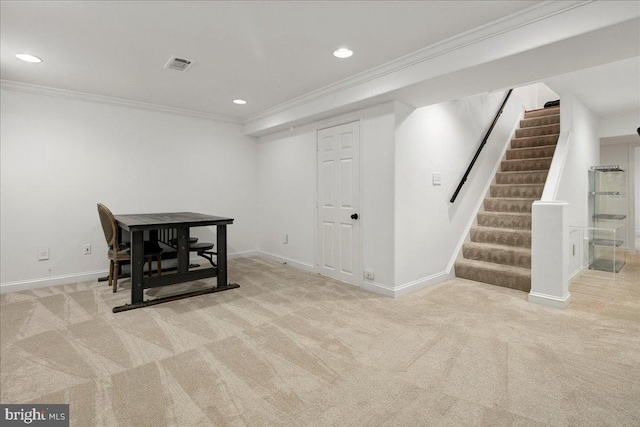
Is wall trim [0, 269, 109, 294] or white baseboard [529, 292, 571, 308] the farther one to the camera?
wall trim [0, 269, 109, 294]

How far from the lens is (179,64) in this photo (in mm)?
3139

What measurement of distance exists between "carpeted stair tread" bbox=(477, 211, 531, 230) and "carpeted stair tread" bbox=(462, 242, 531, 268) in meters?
0.37

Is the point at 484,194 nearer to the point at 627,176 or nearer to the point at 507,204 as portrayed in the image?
the point at 507,204

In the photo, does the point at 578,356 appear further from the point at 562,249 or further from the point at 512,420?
the point at 562,249

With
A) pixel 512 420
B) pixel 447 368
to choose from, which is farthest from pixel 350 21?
pixel 512 420

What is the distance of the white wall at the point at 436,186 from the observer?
355 cm

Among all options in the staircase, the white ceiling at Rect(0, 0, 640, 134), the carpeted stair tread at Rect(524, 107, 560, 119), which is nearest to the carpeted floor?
the staircase

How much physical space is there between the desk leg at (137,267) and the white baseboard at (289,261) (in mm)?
2100

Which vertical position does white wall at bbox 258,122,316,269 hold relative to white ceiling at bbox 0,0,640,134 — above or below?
below

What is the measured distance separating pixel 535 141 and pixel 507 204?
156cm

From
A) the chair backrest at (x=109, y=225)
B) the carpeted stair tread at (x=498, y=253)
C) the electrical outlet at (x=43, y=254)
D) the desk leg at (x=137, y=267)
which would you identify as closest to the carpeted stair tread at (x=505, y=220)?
the carpeted stair tread at (x=498, y=253)

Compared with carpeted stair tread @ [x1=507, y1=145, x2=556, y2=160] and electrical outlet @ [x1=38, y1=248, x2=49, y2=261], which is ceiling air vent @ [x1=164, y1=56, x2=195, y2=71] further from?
carpeted stair tread @ [x1=507, y1=145, x2=556, y2=160]

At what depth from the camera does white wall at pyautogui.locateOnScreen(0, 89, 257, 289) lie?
374cm

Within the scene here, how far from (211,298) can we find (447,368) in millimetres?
2380
